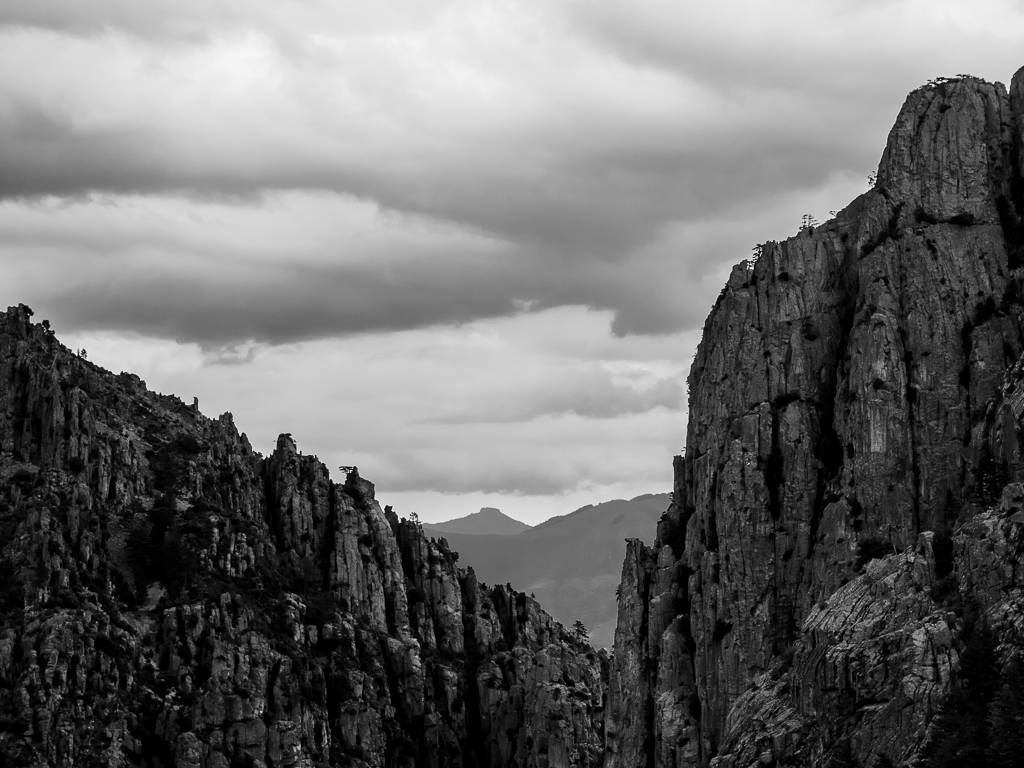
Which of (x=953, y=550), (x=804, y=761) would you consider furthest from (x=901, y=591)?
(x=804, y=761)

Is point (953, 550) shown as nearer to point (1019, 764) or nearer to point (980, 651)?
point (980, 651)

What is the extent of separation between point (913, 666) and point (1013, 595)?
35.3 feet

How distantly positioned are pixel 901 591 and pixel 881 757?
673 inches

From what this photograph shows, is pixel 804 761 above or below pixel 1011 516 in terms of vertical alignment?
below

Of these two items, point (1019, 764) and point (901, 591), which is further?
point (901, 591)

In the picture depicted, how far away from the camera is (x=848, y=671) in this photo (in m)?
196

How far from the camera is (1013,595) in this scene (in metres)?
188

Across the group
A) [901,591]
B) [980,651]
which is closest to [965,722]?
[980,651]

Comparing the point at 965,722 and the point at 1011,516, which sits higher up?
the point at 1011,516

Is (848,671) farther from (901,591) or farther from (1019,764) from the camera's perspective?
(1019,764)

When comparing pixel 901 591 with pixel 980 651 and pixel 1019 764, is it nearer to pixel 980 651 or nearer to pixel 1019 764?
pixel 980 651

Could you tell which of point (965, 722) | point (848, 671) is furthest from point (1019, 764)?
point (848, 671)

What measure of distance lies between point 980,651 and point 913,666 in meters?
6.81

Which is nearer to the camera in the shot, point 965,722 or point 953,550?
point 965,722
